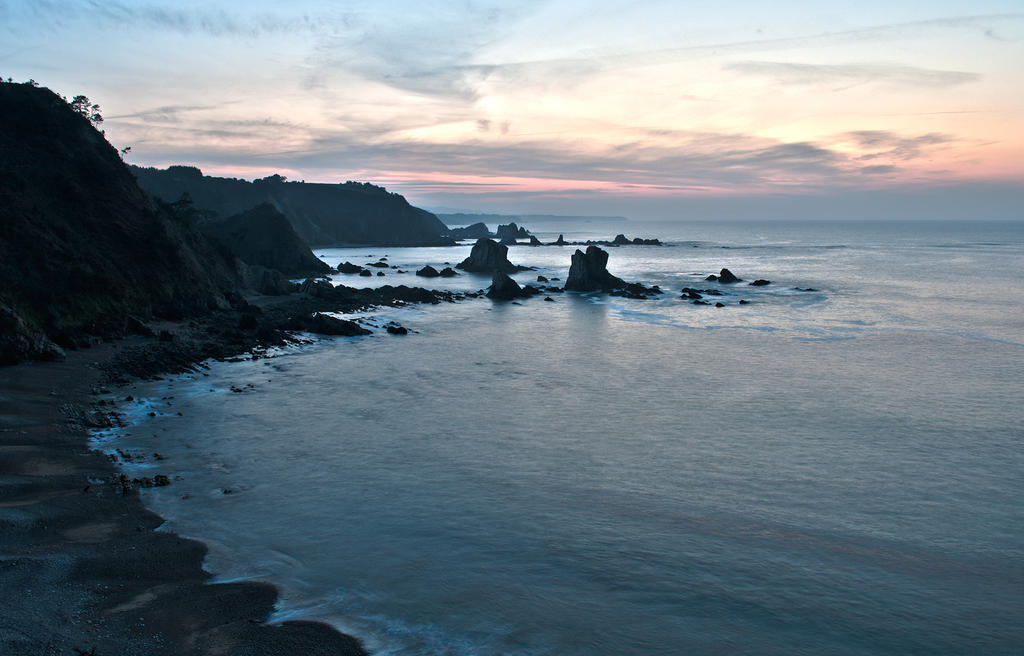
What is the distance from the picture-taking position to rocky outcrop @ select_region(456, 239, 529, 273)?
280ft

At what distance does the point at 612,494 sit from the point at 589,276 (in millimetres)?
52430

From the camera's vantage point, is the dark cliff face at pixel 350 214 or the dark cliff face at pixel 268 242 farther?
the dark cliff face at pixel 350 214

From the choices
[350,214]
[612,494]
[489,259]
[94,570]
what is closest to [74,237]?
[94,570]

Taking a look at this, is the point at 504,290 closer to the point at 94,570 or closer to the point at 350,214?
the point at 94,570

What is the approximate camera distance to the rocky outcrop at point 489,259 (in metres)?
85.4

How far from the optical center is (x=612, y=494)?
14.5 m

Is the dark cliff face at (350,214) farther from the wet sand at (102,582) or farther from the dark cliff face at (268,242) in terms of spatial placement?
the wet sand at (102,582)

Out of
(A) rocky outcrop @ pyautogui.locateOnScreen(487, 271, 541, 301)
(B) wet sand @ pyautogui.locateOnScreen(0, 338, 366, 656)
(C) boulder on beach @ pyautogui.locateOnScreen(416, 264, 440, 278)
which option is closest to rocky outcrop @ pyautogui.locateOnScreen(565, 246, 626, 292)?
(A) rocky outcrop @ pyautogui.locateOnScreen(487, 271, 541, 301)

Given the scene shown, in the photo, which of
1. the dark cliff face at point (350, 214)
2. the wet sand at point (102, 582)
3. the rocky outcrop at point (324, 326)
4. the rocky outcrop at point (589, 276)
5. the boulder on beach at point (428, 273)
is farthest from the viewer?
the dark cliff face at point (350, 214)

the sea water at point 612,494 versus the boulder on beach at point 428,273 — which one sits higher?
the boulder on beach at point 428,273

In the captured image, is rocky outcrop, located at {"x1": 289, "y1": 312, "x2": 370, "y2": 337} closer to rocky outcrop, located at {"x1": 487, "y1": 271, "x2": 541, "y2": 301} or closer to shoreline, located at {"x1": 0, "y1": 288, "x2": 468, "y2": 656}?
shoreline, located at {"x1": 0, "y1": 288, "x2": 468, "y2": 656}

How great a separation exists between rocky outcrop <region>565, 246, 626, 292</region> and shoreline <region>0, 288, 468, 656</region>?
51.7 metres

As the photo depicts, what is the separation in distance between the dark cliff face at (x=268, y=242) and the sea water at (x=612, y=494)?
4303cm

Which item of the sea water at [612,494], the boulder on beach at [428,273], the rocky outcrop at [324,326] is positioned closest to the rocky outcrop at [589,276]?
the boulder on beach at [428,273]
